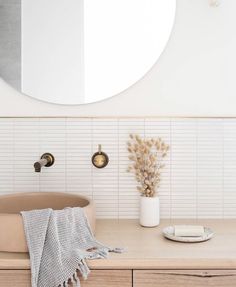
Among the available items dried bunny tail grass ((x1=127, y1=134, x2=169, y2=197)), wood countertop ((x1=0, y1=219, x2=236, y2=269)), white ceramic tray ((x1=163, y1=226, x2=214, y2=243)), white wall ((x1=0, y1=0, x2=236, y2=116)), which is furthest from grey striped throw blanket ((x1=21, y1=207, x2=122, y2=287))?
white wall ((x1=0, y1=0, x2=236, y2=116))

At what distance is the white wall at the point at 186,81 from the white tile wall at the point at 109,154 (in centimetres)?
5

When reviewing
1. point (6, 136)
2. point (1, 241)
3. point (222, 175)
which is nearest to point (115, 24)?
point (6, 136)

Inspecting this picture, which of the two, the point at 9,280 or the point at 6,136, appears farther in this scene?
the point at 6,136

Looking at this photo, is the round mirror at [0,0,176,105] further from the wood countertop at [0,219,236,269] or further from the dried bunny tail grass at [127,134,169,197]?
the wood countertop at [0,219,236,269]

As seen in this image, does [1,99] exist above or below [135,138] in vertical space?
above

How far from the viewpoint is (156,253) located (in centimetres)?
117

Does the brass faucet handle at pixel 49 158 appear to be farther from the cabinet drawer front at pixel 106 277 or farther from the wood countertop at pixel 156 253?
the cabinet drawer front at pixel 106 277

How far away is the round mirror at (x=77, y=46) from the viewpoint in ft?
5.37

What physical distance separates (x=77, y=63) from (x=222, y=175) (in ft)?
2.63

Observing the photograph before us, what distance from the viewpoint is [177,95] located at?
165cm

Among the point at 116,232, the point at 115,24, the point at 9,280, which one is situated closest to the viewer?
the point at 9,280

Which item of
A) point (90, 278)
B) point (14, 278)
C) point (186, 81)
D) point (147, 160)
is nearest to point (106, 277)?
point (90, 278)

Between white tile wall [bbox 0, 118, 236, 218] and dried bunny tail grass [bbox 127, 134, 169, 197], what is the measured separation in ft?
0.12

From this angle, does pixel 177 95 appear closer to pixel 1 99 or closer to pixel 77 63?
pixel 77 63
